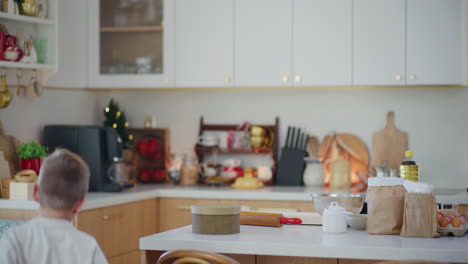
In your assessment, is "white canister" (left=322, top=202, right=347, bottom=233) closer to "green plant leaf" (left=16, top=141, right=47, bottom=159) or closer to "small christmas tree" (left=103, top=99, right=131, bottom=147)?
"green plant leaf" (left=16, top=141, right=47, bottom=159)

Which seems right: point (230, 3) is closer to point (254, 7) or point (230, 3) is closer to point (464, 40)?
point (254, 7)

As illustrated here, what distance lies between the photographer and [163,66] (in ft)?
15.7

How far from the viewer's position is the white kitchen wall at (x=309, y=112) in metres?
4.71

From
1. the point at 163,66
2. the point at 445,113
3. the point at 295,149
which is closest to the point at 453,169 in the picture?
the point at 445,113

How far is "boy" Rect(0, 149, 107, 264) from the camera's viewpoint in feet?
6.70

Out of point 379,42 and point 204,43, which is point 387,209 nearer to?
point 379,42

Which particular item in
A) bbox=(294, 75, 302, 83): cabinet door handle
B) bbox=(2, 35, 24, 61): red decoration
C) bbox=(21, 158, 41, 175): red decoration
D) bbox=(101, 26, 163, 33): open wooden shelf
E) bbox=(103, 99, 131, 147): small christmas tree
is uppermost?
bbox=(101, 26, 163, 33): open wooden shelf

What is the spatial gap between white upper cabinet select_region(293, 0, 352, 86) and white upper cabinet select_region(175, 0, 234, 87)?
0.43 metres

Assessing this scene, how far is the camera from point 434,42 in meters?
4.38

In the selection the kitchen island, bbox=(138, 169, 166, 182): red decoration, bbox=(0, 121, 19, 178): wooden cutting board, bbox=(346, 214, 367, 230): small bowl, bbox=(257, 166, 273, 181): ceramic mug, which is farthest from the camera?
bbox=(138, 169, 166, 182): red decoration

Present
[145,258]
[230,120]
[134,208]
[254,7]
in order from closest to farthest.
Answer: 1. [145,258]
2. [134,208]
3. [254,7]
4. [230,120]

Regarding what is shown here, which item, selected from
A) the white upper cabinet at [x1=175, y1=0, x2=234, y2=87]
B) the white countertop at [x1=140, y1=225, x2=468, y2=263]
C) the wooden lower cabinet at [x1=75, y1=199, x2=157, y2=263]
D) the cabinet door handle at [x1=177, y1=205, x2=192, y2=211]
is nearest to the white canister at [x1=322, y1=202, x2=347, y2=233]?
the white countertop at [x1=140, y1=225, x2=468, y2=263]

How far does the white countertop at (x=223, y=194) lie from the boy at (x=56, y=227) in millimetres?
1823

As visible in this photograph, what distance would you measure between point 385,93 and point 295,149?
2.31ft
